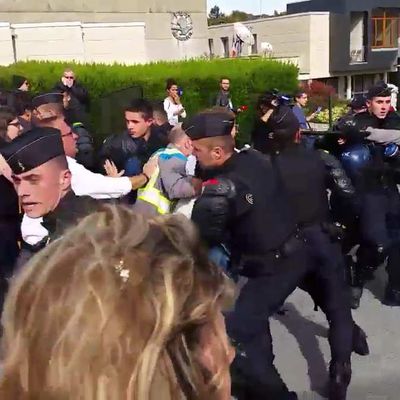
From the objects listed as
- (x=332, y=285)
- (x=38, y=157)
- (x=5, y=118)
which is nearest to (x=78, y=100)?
(x=5, y=118)

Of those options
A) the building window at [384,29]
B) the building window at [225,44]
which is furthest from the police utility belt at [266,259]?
the building window at [384,29]

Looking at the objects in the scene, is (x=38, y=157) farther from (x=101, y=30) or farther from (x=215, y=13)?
(x=215, y=13)

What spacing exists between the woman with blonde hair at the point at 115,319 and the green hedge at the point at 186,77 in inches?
460

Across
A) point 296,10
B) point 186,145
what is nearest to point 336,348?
point 186,145

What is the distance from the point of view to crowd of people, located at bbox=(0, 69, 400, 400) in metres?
1.13

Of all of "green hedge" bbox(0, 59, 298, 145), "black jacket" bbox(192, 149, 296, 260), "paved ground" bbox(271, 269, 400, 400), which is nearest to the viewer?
"black jacket" bbox(192, 149, 296, 260)

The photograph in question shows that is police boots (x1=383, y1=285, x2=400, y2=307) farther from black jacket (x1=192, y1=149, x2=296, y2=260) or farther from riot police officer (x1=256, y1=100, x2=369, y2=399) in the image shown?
black jacket (x1=192, y1=149, x2=296, y2=260)

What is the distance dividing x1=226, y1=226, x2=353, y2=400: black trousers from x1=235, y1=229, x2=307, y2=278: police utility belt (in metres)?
0.03

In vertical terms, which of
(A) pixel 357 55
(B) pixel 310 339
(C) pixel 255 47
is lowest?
(A) pixel 357 55

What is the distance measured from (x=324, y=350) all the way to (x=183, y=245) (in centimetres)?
351

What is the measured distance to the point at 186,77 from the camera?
14.8 metres

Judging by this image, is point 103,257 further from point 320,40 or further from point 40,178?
point 320,40

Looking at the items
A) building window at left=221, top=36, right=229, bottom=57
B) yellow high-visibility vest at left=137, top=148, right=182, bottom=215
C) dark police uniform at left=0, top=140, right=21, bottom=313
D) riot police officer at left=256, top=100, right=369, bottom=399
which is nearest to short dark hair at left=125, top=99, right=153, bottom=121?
yellow high-visibility vest at left=137, top=148, right=182, bottom=215

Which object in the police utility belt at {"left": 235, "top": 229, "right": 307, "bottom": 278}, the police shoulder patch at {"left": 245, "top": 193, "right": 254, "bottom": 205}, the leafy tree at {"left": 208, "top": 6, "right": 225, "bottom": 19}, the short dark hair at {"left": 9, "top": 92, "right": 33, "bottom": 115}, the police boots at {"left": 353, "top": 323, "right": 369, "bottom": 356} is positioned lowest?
the police boots at {"left": 353, "top": 323, "right": 369, "bottom": 356}
